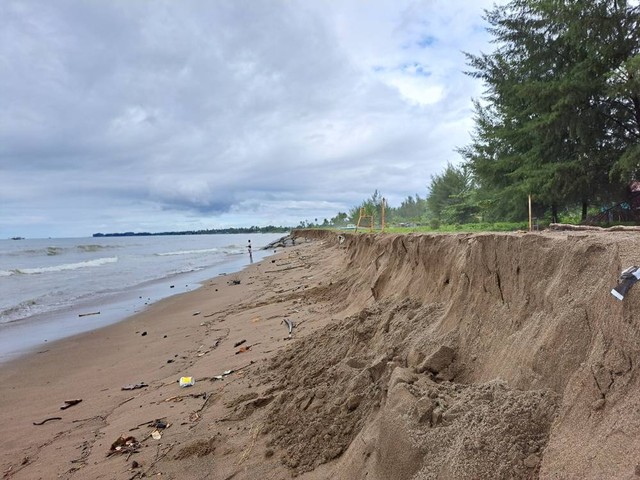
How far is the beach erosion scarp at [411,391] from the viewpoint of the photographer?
221 centimetres

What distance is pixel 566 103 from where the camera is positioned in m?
12.0

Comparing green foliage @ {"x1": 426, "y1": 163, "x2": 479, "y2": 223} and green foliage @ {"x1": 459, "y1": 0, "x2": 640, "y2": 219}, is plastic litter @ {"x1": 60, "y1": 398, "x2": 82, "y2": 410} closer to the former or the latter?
green foliage @ {"x1": 459, "y1": 0, "x2": 640, "y2": 219}

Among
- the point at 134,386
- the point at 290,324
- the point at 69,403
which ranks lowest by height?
the point at 69,403

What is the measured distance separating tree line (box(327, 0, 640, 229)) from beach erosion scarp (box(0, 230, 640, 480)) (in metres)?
8.36

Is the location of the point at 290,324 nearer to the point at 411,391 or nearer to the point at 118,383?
the point at 118,383

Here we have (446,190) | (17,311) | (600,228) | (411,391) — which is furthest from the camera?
(446,190)

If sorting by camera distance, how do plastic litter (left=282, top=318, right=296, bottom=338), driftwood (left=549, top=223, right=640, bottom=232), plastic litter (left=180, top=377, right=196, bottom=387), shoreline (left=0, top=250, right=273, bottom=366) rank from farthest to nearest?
shoreline (left=0, top=250, right=273, bottom=366) < plastic litter (left=282, top=318, right=296, bottom=338) < plastic litter (left=180, top=377, right=196, bottom=387) < driftwood (left=549, top=223, right=640, bottom=232)

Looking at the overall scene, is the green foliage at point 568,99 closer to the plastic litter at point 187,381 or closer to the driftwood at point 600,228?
the driftwood at point 600,228

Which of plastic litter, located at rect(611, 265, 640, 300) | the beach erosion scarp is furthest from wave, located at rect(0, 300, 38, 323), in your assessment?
plastic litter, located at rect(611, 265, 640, 300)

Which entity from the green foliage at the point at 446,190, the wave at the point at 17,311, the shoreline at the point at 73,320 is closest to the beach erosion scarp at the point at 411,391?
the shoreline at the point at 73,320

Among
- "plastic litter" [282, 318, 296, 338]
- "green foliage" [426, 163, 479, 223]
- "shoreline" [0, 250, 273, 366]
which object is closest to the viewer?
"plastic litter" [282, 318, 296, 338]

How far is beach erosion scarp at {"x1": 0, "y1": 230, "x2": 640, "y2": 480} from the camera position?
221cm

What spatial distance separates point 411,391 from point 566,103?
41.1 ft

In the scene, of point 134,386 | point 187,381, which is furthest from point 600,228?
point 134,386
